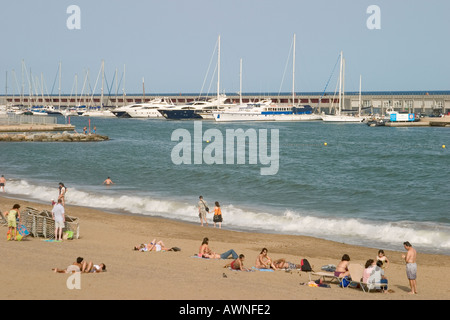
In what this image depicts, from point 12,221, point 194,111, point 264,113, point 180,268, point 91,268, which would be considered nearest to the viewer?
point 91,268

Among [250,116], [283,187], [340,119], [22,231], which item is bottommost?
[340,119]

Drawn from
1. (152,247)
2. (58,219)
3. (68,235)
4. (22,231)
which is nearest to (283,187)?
(68,235)

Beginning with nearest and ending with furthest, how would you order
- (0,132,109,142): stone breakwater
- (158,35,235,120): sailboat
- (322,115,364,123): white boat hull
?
1. (0,132,109,142): stone breakwater
2. (322,115,364,123): white boat hull
3. (158,35,235,120): sailboat

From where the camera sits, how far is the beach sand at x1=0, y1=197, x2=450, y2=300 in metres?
12.5

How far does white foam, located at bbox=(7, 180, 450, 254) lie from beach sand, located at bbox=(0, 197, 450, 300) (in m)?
1.64

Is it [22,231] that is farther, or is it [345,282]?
[22,231]

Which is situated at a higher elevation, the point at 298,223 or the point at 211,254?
the point at 211,254

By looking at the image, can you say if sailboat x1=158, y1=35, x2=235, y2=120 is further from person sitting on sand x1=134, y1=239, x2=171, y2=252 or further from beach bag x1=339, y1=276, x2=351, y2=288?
beach bag x1=339, y1=276, x2=351, y2=288

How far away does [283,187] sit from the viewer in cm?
3544

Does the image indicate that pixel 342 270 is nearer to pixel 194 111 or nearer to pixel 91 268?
pixel 91 268

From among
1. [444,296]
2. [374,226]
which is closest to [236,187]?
[374,226]

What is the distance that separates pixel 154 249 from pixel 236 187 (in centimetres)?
1822

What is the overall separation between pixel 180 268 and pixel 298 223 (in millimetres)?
10045

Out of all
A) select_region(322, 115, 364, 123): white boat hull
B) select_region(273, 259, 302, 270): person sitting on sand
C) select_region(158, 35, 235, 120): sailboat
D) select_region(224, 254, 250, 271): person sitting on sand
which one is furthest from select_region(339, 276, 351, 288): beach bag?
select_region(158, 35, 235, 120): sailboat
